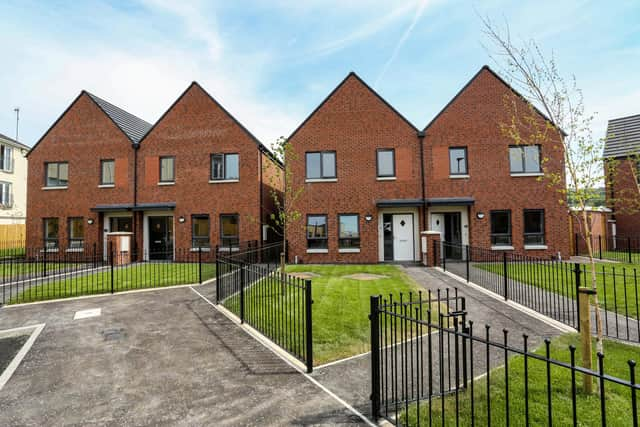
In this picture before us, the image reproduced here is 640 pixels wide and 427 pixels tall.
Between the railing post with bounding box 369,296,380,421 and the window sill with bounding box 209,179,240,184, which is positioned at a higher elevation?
the window sill with bounding box 209,179,240,184

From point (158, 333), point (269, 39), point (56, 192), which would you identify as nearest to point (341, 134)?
point (269, 39)

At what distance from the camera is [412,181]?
18125 millimetres

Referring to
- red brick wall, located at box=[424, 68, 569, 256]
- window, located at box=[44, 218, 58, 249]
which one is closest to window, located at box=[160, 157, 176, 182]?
window, located at box=[44, 218, 58, 249]

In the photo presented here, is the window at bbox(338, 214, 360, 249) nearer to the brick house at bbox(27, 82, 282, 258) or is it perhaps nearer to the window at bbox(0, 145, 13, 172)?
the brick house at bbox(27, 82, 282, 258)

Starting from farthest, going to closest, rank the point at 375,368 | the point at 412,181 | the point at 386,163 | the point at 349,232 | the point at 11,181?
the point at 11,181 < the point at 386,163 < the point at 349,232 < the point at 412,181 < the point at 375,368

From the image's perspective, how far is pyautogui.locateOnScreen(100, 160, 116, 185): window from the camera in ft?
66.9

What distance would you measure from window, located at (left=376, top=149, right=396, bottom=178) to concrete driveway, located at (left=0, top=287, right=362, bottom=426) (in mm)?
Result: 12853

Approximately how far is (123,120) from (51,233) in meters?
8.27

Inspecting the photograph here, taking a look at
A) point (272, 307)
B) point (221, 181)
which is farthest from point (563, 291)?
point (221, 181)

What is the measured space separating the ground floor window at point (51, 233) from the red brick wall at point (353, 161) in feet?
48.0

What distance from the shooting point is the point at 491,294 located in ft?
31.7

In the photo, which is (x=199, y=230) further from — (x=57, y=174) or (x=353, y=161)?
(x=57, y=174)

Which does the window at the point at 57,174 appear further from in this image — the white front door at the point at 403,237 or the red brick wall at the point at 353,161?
the white front door at the point at 403,237

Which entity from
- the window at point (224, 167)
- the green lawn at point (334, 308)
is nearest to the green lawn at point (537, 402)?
the green lawn at point (334, 308)
